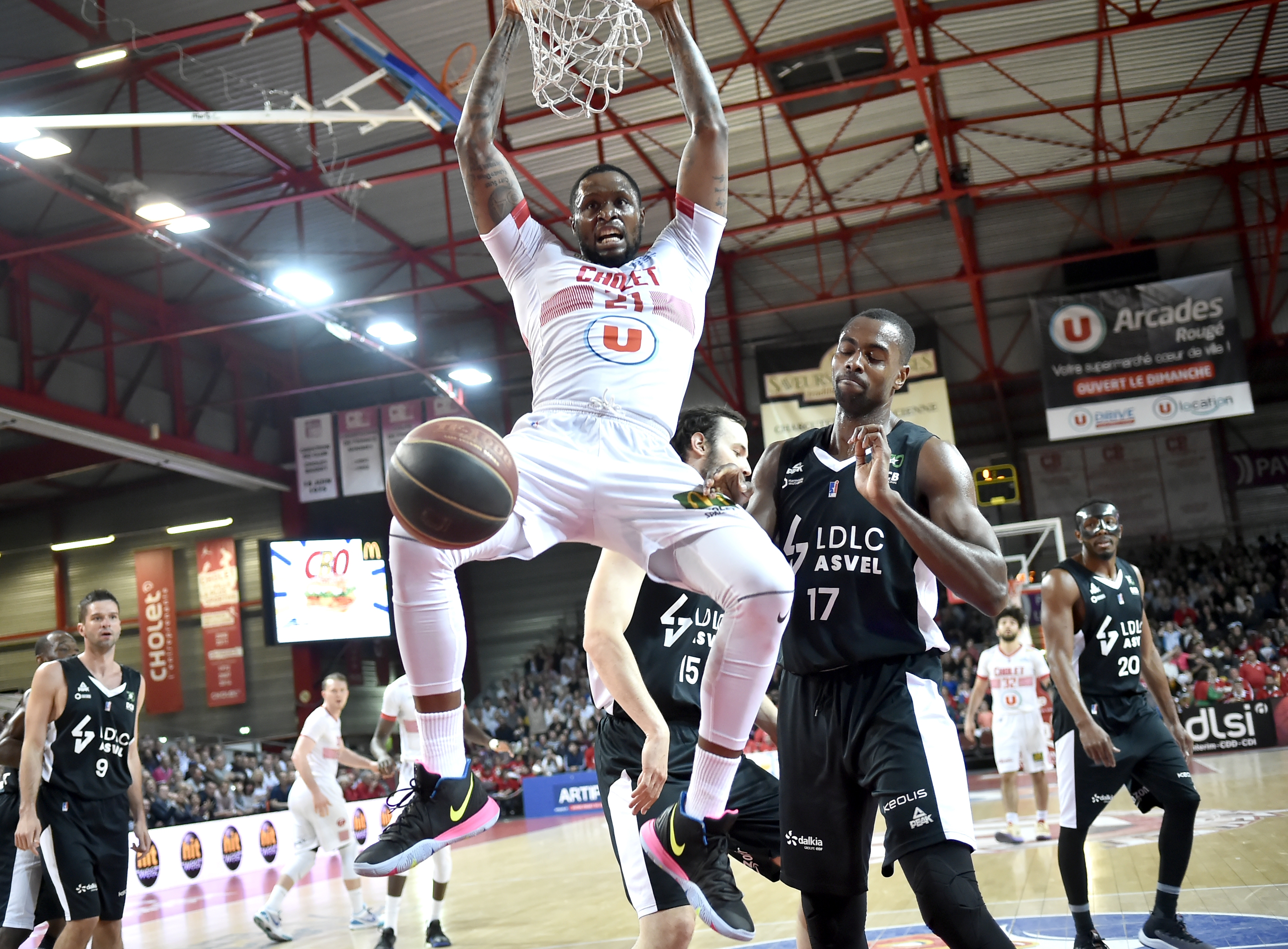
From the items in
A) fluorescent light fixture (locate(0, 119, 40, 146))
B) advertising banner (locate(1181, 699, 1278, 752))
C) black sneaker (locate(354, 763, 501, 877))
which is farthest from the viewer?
advertising banner (locate(1181, 699, 1278, 752))

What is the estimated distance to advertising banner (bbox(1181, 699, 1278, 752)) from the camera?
17406mm

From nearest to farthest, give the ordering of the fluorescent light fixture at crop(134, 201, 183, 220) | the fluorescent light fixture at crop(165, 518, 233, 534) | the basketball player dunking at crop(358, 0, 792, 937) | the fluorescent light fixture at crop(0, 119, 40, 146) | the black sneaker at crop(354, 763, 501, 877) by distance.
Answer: the black sneaker at crop(354, 763, 501, 877)
the basketball player dunking at crop(358, 0, 792, 937)
the fluorescent light fixture at crop(0, 119, 40, 146)
the fluorescent light fixture at crop(134, 201, 183, 220)
the fluorescent light fixture at crop(165, 518, 233, 534)

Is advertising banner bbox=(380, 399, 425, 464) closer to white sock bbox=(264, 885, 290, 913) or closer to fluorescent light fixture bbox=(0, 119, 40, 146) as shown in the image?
fluorescent light fixture bbox=(0, 119, 40, 146)

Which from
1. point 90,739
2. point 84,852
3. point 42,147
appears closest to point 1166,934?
point 84,852

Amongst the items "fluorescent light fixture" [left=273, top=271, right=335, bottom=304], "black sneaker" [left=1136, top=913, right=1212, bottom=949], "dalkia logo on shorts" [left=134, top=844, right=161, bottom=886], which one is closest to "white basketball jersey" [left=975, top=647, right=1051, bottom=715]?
"black sneaker" [left=1136, top=913, right=1212, bottom=949]

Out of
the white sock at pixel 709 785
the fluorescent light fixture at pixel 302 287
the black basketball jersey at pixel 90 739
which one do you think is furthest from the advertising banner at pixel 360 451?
the white sock at pixel 709 785

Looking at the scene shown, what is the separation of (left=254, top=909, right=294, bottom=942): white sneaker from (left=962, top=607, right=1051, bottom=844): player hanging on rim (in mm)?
5980

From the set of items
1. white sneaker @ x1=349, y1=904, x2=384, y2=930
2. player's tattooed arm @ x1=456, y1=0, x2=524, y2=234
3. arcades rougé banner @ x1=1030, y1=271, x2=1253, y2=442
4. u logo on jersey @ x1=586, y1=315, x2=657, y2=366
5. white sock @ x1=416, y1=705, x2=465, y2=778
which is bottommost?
white sneaker @ x1=349, y1=904, x2=384, y2=930

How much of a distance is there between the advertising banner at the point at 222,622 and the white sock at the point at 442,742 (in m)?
24.0

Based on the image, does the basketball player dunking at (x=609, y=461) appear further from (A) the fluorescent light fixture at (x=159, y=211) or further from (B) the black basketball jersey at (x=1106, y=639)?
(A) the fluorescent light fixture at (x=159, y=211)

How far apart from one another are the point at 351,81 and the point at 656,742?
13.8m

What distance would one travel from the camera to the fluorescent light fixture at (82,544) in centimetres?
2706

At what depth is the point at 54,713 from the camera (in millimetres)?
6160

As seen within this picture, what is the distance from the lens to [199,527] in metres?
26.5
